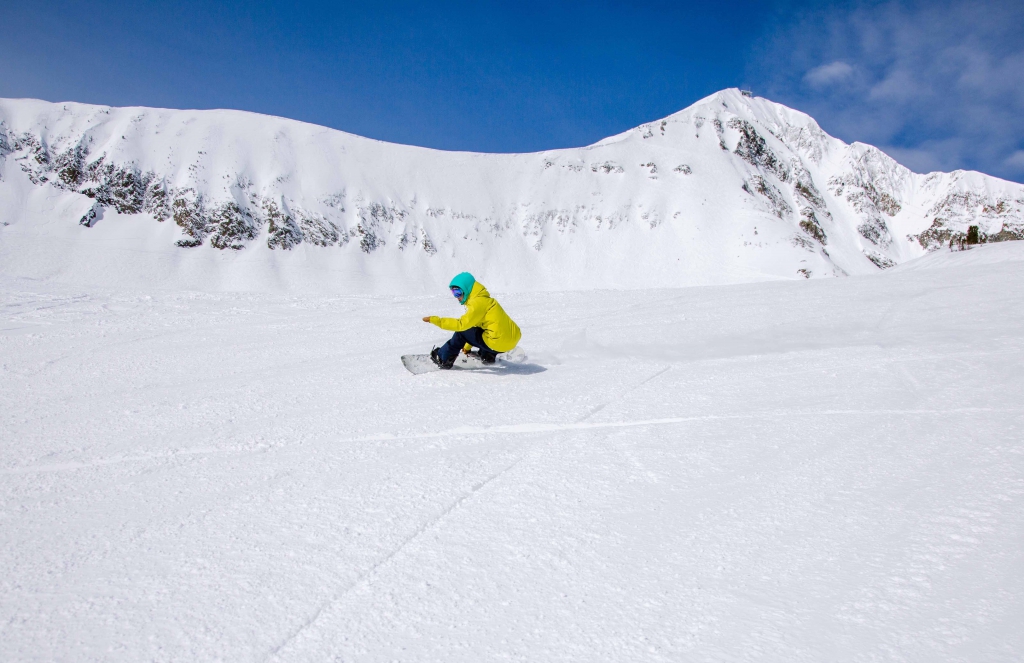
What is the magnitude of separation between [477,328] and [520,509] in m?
3.50

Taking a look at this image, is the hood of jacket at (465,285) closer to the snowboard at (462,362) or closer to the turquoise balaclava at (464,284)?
the turquoise balaclava at (464,284)

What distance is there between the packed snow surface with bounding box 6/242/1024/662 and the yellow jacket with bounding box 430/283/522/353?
42 cm

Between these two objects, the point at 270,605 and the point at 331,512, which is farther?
the point at 331,512

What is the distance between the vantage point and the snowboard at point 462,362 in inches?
249

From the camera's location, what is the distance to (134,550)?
8.64 ft

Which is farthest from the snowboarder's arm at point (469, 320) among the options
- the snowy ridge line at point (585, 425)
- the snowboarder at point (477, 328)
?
the snowy ridge line at point (585, 425)

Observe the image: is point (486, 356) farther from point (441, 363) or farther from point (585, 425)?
point (585, 425)

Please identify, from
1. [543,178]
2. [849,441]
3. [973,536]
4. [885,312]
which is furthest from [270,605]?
[543,178]

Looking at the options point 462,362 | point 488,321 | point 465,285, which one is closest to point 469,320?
point 488,321

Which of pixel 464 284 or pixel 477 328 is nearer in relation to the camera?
pixel 464 284

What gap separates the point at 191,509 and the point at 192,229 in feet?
203

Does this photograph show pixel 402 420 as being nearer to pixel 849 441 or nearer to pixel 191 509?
pixel 191 509

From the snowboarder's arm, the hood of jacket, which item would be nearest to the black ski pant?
the snowboarder's arm

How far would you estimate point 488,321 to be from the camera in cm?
621
